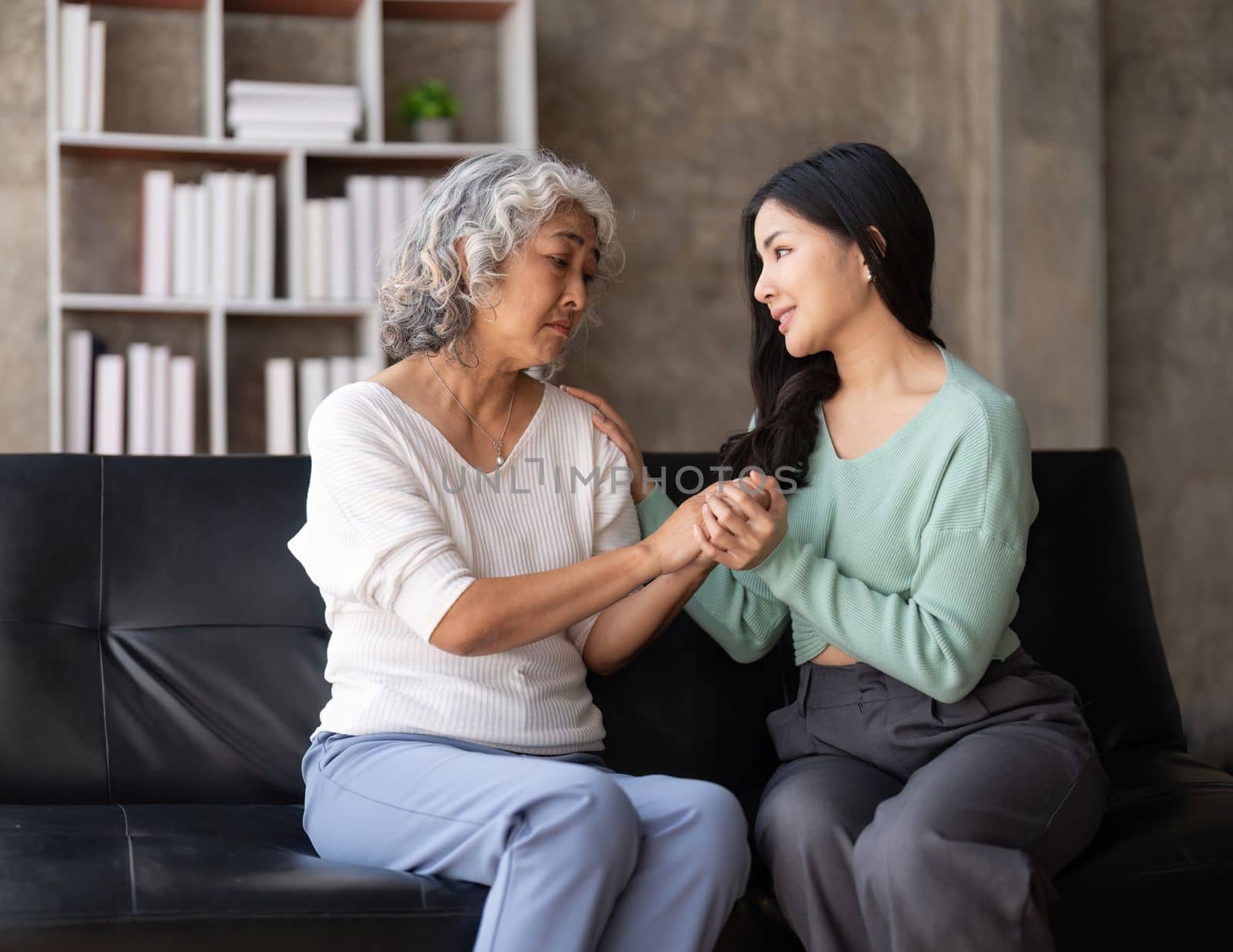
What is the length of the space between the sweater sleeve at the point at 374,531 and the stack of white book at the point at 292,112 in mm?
1956

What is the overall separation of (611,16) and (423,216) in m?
2.32

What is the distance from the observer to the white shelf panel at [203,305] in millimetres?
3555

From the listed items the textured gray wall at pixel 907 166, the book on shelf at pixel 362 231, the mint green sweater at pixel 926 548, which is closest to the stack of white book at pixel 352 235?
the book on shelf at pixel 362 231

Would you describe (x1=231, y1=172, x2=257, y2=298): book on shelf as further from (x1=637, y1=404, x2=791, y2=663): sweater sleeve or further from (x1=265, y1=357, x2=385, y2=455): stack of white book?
(x1=637, y1=404, x2=791, y2=663): sweater sleeve

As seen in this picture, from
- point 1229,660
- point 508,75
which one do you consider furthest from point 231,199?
point 1229,660

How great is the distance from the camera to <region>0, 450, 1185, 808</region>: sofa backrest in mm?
2117

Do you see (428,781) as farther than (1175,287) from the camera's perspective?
No

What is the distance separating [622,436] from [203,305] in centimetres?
183

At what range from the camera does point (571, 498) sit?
2096mm

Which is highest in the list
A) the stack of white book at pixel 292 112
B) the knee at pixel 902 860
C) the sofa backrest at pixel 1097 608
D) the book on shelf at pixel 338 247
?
the stack of white book at pixel 292 112

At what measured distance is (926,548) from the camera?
187 cm

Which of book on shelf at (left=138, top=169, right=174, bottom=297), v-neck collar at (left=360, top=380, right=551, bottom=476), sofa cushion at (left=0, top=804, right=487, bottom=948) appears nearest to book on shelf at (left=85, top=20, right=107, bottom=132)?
book on shelf at (left=138, top=169, right=174, bottom=297)

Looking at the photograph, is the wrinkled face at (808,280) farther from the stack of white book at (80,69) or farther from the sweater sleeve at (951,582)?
the stack of white book at (80,69)

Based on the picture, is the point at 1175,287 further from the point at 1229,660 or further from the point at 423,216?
the point at 423,216
